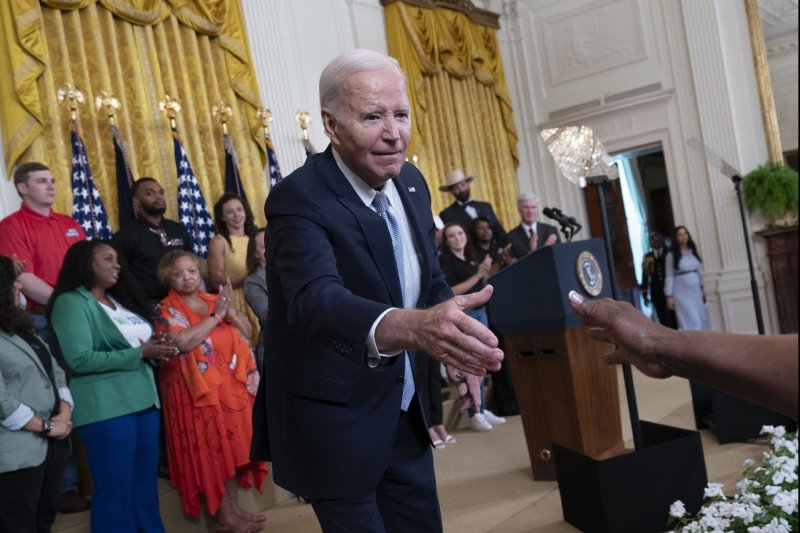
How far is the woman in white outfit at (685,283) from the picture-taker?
9625 mm

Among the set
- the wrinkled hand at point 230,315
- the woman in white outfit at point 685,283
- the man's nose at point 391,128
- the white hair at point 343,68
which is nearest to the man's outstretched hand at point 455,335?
the man's nose at point 391,128

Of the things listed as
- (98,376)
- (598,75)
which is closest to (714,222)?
(598,75)

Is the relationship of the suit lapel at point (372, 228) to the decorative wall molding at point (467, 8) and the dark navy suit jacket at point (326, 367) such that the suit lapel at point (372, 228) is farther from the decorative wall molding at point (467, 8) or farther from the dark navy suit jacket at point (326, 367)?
the decorative wall molding at point (467, 8)

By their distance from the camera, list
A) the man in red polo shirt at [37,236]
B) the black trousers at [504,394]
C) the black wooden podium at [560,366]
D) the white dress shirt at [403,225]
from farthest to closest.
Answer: the black trousers at [504,394], the man in red polo shirt at [37,236], the black wooden podium at [560,366], the white dress shirt at [403,225]

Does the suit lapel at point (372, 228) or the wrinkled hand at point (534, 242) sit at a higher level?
the suit lapel at point (372, 228)

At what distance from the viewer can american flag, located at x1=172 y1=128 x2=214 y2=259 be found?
21.5 ft

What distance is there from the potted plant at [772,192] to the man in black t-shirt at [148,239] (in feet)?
23.0

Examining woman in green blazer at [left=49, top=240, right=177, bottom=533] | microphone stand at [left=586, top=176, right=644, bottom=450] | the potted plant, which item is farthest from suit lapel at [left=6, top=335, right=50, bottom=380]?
the potted plant

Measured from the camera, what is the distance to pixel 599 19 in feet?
37.1

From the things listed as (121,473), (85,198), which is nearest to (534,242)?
(85,198)

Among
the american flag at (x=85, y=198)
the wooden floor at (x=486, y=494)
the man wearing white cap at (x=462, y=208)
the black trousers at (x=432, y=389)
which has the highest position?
the american flag at (x=85, y=198)

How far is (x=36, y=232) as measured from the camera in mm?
4820

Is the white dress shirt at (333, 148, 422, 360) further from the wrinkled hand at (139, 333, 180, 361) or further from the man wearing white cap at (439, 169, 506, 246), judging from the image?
the man wearing white cap at (439, 169, 506, 246)

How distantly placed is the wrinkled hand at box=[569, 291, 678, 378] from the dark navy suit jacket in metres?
0.59
